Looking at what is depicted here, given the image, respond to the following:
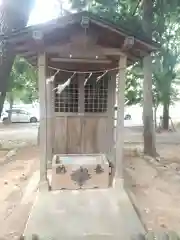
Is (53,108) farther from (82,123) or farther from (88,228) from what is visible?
(88,228)

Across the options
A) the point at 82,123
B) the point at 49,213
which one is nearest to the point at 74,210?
the point at 49,213

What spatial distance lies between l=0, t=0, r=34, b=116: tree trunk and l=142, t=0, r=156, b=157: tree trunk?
17.6 ft

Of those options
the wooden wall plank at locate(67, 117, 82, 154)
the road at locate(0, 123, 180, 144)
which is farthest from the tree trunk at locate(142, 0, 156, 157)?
the road at locate(0, 123, 180, 144)

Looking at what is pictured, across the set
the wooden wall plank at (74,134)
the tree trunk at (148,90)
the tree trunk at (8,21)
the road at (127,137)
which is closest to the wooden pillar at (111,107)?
the wooden wall plank at (74,134)

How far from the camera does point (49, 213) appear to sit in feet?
14.0

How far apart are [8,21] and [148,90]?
5894 mm

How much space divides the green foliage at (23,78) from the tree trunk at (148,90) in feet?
13.1

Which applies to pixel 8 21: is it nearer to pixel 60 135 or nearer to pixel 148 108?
pixel 60 135

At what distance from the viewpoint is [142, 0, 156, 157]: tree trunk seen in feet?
30.0

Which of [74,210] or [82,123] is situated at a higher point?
[82,123]

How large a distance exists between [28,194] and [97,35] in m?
2.84

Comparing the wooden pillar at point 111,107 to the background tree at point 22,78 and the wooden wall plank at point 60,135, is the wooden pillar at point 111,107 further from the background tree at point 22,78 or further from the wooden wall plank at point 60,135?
the background tree at point 22,78

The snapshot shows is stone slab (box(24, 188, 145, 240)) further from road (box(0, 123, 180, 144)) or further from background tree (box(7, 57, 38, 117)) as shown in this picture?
road (box(0, 123, 180, 144))

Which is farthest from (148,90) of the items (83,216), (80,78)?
(83,216)
